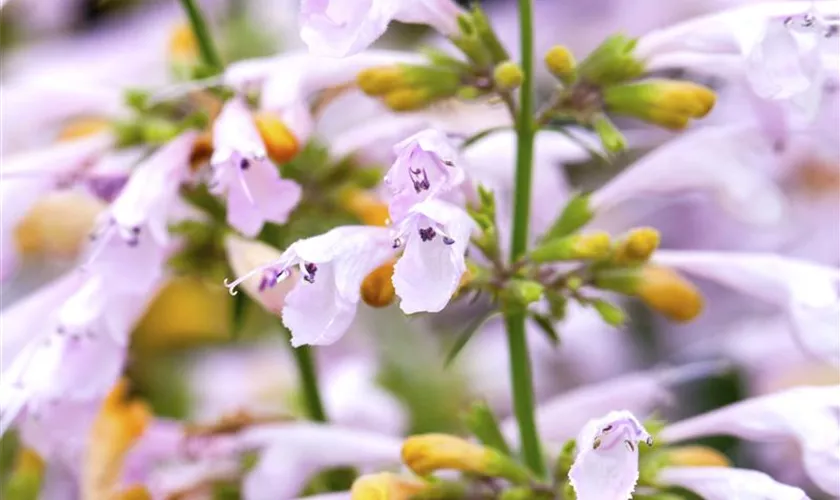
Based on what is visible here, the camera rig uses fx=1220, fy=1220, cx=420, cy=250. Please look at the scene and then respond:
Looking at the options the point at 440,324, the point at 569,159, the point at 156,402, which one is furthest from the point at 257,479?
the point at 440,324

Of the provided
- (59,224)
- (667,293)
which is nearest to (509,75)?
(667,293)

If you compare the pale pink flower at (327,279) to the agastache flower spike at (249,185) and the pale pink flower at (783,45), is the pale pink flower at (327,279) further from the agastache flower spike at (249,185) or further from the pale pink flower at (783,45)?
the pale pink flower at (783,45)

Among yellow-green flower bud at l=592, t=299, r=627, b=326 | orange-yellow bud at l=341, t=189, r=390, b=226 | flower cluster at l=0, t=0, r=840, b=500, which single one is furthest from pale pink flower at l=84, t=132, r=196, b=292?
yellow-green flower bud at l=592, t=299, r=627, b=326

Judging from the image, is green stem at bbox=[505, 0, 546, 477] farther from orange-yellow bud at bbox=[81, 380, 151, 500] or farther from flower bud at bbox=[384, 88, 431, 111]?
orange-yellow bud at bbox=[81, 380, 151, 500]

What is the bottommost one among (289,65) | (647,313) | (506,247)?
(647,313)

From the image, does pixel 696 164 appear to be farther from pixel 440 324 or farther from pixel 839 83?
pixel 440 324
